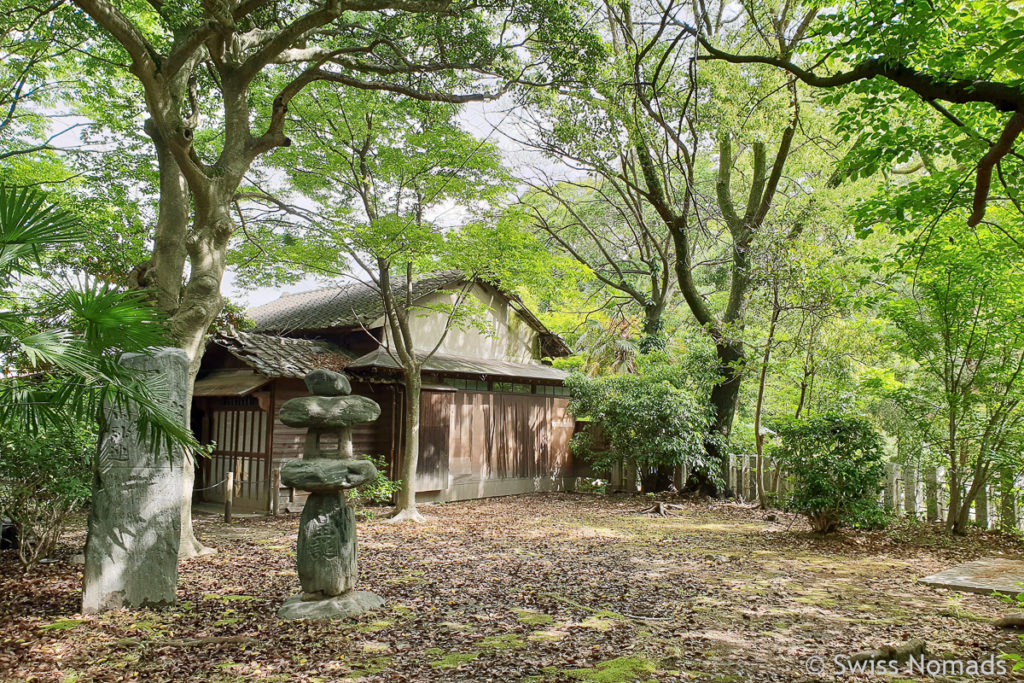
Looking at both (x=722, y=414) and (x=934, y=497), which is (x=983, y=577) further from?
(x=722, y=414)

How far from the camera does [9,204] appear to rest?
321cm

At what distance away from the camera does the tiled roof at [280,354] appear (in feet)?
38.0

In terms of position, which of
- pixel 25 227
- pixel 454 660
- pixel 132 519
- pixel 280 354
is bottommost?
pixel 454 660

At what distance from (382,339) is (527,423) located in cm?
461

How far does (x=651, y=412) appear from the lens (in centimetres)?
1463

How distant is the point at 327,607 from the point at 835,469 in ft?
24.5

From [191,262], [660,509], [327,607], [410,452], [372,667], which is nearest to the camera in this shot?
[372,667]

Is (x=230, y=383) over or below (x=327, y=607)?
over

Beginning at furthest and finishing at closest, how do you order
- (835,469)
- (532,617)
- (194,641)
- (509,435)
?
(509,435)
(835,469)
(532,617)
(194,641)

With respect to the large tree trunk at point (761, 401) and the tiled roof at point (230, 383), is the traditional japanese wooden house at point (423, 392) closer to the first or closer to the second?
the tiled roof at point (230, 383)

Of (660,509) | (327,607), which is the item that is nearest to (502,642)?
(327,607)

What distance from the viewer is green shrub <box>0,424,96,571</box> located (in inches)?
266

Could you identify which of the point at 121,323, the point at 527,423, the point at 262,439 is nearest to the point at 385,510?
the point at 262,439

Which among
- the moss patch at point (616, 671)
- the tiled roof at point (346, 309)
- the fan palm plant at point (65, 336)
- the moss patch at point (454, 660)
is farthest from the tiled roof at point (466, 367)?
the fan palm plant at point (65, 336)
